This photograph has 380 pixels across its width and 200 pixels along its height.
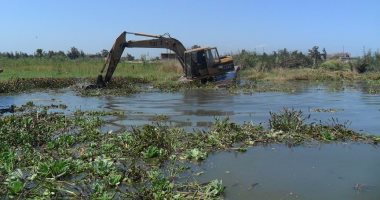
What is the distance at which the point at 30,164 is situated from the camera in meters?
8.79

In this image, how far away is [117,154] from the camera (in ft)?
31.7

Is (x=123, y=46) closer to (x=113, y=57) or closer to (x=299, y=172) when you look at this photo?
(x=113, y=57)

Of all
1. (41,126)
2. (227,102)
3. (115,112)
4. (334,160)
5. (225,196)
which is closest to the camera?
(225,196)

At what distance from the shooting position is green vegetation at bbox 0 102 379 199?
7.09 m

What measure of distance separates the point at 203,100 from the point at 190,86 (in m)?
7.78

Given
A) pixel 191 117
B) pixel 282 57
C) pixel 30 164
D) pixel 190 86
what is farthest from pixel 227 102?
pixel 282 57

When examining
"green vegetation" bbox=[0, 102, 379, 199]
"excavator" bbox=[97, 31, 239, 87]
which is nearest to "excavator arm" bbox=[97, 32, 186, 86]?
"excavator" bbox=[97, 31, 239, 87]

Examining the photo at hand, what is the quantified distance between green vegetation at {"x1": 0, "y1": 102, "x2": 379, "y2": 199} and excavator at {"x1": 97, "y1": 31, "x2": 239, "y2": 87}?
15533 millimetres

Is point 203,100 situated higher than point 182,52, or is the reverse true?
point 182,52

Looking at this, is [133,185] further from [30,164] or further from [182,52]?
[182,52]

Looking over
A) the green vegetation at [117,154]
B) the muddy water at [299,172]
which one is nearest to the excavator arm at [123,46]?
the green vegetation at [117,154]

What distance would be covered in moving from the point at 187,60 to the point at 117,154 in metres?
21.1

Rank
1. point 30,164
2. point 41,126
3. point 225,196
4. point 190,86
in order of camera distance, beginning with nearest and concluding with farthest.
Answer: point 225,196 → point 30,164 → point 41,126 → point 190,86

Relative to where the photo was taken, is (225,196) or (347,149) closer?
(225,196)
